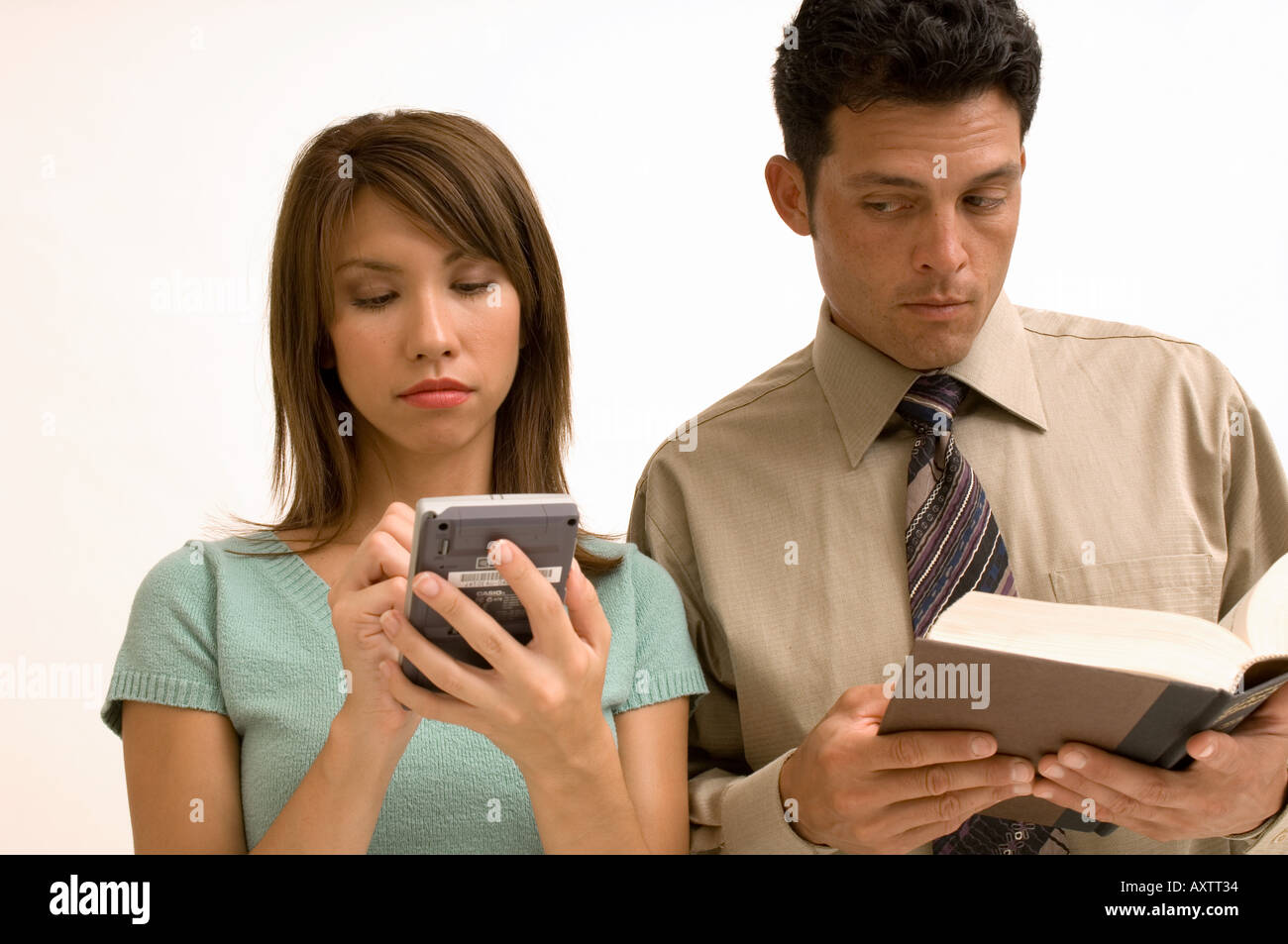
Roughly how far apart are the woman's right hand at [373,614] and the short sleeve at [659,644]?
1.51 feet

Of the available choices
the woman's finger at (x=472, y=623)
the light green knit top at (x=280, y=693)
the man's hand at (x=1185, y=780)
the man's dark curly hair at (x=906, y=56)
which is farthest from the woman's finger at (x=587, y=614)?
the man's dark curly hair at (x=906, y=56)

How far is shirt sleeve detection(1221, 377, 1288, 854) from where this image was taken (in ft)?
7.15

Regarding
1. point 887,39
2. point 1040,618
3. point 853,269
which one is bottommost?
point 1040,618

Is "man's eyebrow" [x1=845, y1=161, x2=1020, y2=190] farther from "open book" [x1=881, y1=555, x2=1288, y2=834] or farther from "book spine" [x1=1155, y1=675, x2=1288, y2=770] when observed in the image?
"book spine" [x1=1155, y1=675, x2=1288, y2=770]

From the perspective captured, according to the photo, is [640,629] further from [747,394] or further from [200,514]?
[200,514]

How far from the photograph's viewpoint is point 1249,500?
2.19 m

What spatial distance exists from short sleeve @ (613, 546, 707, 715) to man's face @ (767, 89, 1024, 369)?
566 mm

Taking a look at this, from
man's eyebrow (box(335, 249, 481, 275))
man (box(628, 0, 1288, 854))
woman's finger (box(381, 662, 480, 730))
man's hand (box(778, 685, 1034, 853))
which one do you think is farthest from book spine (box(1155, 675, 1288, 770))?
man's eyebrow (box(335, 249, 481, 275))

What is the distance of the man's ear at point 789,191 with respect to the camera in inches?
93.5

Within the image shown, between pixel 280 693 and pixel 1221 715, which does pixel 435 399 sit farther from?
pixel 1221 715

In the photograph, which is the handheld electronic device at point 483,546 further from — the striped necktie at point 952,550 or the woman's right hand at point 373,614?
the striped necktie at point 952,550
